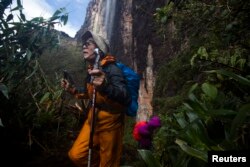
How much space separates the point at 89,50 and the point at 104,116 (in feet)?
2.97

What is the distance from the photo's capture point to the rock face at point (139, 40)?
38.0 ft

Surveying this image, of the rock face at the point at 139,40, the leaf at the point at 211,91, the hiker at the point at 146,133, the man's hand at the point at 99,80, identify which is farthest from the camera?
the rock face at the point at 139,40

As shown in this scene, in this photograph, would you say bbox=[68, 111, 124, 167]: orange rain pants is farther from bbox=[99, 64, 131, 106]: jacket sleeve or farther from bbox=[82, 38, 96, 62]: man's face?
bbox=[82, 38, 96, 62]: man's face

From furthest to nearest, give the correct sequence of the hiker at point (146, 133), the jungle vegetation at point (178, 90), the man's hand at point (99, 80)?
the hiker at point (146, 133)
the man's hand at point (99, 80)
the jungle vegetation at point (178, 90)

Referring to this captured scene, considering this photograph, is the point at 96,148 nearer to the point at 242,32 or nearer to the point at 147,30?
the point at 242,32

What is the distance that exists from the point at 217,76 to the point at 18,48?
239 centimetres

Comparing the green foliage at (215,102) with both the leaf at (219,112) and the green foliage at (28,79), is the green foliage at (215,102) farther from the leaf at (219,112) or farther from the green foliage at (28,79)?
the green foliage at (28,79)

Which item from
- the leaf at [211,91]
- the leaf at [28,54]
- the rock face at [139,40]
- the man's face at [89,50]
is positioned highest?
the rock face at [139,40]

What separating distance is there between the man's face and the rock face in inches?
129

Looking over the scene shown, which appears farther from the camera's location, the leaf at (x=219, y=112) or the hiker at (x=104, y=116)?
the hiker at (x=104, y=116)

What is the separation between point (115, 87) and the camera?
414cm

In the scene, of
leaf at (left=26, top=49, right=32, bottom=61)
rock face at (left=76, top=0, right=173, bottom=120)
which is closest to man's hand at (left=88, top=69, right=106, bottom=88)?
leaf at (left=26, top=49, right=32, bottom=61)

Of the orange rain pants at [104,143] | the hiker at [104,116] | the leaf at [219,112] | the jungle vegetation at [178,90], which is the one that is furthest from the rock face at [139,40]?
the leaf at [219,112]

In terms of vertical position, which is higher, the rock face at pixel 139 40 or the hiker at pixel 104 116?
the rock face at pixel 139 40
